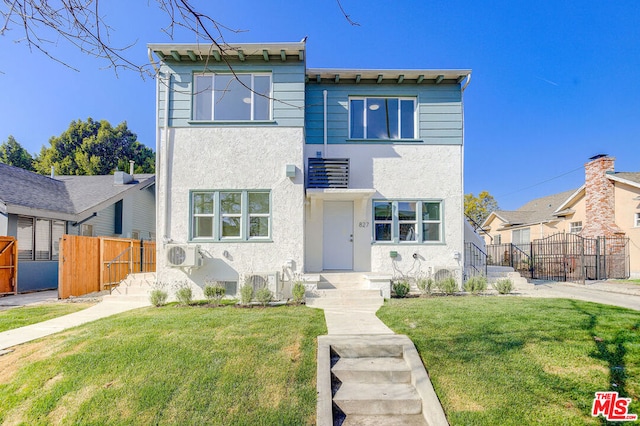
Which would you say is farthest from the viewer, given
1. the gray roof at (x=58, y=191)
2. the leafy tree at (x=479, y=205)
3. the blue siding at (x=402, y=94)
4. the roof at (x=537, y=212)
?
the leafy tree at (x=479, y=205)

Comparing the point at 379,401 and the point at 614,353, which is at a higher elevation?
the point at 614,353

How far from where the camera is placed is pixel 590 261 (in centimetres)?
1407

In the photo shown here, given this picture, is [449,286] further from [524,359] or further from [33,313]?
[33,313]

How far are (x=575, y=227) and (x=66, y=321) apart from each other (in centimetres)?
2289

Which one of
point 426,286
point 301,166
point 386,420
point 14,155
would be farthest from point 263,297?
point 14,155

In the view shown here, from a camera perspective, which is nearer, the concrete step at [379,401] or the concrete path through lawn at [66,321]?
the concrete step at [379,401]

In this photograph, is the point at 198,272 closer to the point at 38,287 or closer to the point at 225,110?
the point at 225,110

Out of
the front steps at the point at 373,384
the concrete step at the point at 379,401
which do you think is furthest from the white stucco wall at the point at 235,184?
the concrete step at the point at 379,401

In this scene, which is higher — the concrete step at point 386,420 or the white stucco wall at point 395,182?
the white stucco wall at point 395,182

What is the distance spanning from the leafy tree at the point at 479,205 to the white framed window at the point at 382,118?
94.9ft

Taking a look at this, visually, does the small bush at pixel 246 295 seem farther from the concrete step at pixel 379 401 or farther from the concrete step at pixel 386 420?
the concrete step at pixel 386 420

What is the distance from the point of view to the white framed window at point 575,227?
57.9 ft

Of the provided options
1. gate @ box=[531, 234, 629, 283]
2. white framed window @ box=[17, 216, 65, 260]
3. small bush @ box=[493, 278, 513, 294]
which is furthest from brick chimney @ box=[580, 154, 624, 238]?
white framed window @ box=[17, 216, 65, 260]

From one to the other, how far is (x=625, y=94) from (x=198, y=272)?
24.2 metres
